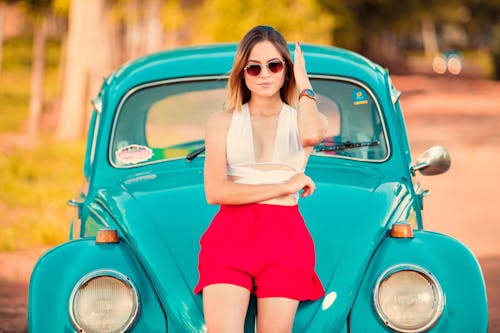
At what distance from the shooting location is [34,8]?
806 inches

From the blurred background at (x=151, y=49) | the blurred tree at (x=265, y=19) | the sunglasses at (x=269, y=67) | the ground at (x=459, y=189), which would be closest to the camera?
A: the sunglasses at (x=269, y=67)

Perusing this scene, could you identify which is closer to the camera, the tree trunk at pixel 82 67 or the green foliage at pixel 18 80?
the tree trunk at pixel 82 67

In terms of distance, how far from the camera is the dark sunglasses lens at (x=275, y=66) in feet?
12.3

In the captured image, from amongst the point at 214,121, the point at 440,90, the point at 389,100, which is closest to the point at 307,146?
the point at 214,121

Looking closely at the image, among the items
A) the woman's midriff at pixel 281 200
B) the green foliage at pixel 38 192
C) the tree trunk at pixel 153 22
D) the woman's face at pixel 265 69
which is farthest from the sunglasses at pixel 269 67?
the tree trunk at pixel 153 22

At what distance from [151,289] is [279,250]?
64cm

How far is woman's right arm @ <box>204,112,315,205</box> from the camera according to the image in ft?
12.2

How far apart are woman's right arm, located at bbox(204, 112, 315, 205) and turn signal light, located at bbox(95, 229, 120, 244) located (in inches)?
31.1

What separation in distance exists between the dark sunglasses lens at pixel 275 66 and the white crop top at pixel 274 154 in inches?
6.8

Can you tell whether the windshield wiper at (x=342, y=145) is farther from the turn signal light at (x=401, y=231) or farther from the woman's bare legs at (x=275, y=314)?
the woman's bare legs at (x=275, y=314)

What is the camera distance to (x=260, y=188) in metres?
3.76

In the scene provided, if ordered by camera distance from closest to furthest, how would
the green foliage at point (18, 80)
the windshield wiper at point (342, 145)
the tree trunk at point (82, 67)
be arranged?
the windshield wiper at point (342, 145)
the tree trunk at point (82, 67)
the green foliage at point (18, 80)

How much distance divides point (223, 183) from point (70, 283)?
80cm

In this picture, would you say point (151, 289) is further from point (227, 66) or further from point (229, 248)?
point (227, 66)
